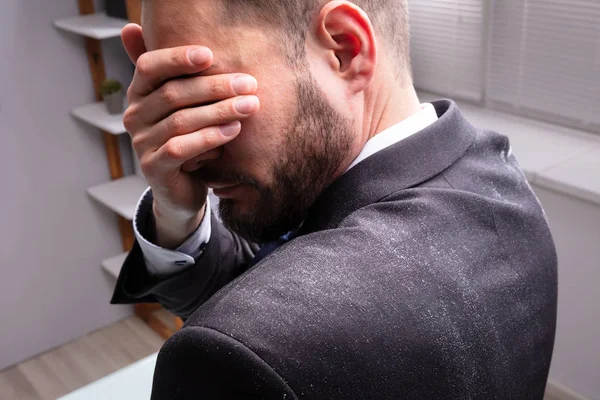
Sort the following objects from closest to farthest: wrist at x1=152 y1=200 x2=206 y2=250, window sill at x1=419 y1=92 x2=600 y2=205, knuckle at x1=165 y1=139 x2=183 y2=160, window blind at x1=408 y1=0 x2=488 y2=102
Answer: knuckle at x1=165 y1=139 x2=183 y2=160, wrist at x1=152 y1=200 x2=206 y2=250, window sill at x1=419 y1=92 x2=600 y2=205, window blind at x1=408 y1=0 x2=488 y2=102

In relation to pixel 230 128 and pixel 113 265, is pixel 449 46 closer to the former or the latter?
pixel 113 265

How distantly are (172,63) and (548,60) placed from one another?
5.45ft

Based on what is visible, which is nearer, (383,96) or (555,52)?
(383,96)

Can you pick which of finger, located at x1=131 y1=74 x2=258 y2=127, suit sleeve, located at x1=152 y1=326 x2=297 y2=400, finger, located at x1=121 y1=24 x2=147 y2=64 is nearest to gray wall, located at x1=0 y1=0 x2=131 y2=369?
finger, located at x1=121 y1=24 x2=147 y2=64

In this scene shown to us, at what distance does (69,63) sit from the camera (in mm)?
2688

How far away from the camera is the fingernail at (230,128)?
2.46 feet

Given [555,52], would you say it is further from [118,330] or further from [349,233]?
[118,330]

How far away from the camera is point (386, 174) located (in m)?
0.78

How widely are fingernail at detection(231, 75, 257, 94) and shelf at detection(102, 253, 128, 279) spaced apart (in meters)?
2.25

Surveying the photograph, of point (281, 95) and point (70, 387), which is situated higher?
point (281, 95)

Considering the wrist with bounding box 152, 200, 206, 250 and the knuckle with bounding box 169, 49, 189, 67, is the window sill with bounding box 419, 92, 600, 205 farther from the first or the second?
the knuckle with bounding box 169, 49, 189, 67

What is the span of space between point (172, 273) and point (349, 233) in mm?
545

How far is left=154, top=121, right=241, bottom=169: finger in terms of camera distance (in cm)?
75

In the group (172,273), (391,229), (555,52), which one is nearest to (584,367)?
(555,52)
